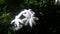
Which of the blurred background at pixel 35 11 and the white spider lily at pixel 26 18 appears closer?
the white spider lily at pixel 26 18

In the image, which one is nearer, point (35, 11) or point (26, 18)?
point (26, 18)

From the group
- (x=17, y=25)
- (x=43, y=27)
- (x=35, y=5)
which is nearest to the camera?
(x=17, y=25)

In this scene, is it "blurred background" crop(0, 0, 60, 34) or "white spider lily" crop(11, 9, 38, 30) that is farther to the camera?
"blurred background" crop(0, 0, 60, 34)

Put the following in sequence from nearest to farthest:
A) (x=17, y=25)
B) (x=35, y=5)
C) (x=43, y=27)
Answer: (x=17, y=25) < (x=35, y=5) < (x=43, y=27)

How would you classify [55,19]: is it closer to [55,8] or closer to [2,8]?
[55,8]

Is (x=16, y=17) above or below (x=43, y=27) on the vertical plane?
above

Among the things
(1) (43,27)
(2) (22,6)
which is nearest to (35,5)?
(2) (22,6)

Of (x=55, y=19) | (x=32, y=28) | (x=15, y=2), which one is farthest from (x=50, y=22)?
(x=15, y=2)

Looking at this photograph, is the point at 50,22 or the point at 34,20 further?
the point at 50,22
